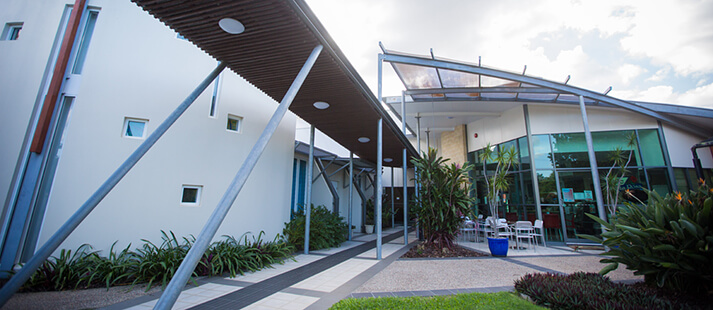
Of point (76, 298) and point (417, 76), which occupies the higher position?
point (417, 76)

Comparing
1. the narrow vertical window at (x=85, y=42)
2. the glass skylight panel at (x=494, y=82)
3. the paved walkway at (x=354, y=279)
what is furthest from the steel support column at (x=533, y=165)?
the narrow vertical window at (x=85, y=42)

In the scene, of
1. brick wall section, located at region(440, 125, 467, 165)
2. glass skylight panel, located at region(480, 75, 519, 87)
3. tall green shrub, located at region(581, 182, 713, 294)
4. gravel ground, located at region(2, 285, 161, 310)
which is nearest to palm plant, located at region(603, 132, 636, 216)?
glass skylight panel, located at region(480, 75, 519, 87)

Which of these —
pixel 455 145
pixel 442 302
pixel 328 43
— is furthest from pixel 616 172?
pixel 328 43

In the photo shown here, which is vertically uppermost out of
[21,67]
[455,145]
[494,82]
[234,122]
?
[494,82]

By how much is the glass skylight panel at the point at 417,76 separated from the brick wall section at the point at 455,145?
4739 millimetres

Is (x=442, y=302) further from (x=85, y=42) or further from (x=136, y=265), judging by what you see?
(x=85, y=42)

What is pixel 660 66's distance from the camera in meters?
9.98

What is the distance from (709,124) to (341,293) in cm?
1316

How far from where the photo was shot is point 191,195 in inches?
222

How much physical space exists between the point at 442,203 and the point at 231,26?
6.41m

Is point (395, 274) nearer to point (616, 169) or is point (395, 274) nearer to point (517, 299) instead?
point (517, 299)

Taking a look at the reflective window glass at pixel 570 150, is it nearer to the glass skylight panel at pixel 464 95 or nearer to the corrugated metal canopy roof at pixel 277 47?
the glass skylight panel at pixel 464 95

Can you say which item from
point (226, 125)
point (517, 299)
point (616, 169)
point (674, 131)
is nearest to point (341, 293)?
point (517, 299)

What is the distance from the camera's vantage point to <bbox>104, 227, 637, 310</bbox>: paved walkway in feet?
11.4
